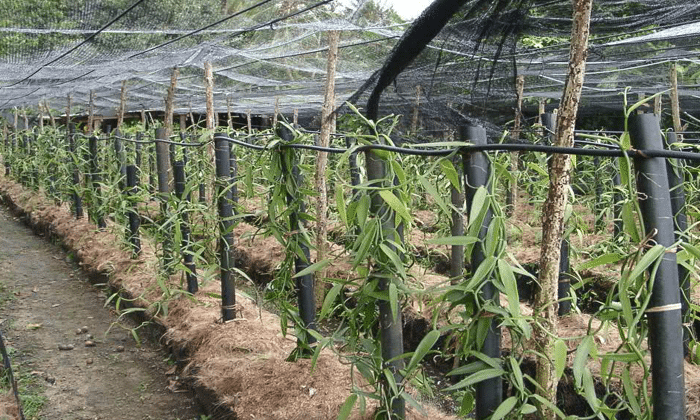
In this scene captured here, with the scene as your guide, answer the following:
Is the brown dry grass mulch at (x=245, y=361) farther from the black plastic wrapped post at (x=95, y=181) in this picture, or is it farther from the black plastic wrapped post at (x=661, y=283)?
the black plastic wrapped post at (x=661, y=283)

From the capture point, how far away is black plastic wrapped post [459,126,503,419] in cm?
148

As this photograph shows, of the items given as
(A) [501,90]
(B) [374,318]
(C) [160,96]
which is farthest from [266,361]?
(C) [160,96]

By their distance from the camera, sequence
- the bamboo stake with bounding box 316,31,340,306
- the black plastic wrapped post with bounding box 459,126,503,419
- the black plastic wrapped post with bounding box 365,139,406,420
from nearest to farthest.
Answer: the black plastic wrapped post with bounding box 459,126,503,419 → the black plastic wrapped post with bounding box 365,139,406,420 → the bamboo stake with bounding box 316,31,340,306

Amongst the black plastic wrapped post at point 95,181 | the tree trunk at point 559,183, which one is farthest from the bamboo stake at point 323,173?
the black plastic wrapped post at point 95,181

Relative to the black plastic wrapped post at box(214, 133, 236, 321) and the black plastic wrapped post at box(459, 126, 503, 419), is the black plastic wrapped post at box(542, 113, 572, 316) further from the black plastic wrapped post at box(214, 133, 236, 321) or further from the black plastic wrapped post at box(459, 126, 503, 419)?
the black plastic wrapped post at box(459, 126, 503, 419)

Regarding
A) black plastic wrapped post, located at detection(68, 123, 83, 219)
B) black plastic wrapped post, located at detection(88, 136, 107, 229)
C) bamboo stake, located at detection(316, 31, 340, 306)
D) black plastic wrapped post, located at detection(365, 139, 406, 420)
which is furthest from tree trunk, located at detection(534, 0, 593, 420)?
black plastic wrapped post, located at detection(68, 123, 83, 219)

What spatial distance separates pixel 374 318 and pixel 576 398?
1345mm

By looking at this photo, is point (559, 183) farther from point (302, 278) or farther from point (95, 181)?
point (95, 181)

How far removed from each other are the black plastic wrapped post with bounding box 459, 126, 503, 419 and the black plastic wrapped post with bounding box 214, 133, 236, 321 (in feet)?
6.16

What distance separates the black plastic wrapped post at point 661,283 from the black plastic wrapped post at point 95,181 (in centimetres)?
531

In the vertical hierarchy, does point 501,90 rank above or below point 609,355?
above

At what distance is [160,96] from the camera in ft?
36.4

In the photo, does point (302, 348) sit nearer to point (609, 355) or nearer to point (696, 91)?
point (609, 355)

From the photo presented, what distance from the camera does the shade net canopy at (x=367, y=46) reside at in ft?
8.49
